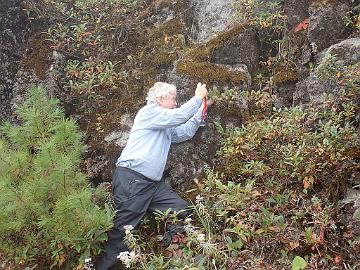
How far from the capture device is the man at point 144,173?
6.07 metres

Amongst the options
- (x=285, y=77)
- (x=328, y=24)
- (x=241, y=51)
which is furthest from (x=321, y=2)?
(x=241, y=51)

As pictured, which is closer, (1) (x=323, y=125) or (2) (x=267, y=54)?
(1) (x=323, y=125)

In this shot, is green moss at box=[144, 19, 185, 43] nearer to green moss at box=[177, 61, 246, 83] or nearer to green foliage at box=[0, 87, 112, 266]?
green moss at box=[177, 61, 246, 83]

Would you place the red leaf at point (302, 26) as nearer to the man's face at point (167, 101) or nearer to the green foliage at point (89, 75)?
the man's face at point (167, 101)

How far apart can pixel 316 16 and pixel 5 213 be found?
610 cm

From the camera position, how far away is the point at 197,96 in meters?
6.65

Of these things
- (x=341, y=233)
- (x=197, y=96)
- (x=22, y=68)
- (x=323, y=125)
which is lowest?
(x=341, y=233)

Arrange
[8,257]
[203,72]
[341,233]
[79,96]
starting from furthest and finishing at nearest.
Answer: [79,96] → [203,72] → [8,257] → [341,233]

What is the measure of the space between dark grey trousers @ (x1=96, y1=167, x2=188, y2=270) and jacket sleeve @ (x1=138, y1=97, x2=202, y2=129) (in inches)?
28.7

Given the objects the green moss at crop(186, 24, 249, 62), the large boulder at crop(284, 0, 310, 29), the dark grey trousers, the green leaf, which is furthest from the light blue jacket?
the large boulder at crop(284, 0, 310, 29)

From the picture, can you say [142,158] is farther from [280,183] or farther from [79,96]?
[79,96]

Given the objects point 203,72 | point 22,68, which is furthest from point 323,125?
point 22,68

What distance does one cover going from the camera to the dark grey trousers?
6004 millimetres

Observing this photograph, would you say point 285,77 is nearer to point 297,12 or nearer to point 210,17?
point 297,12
